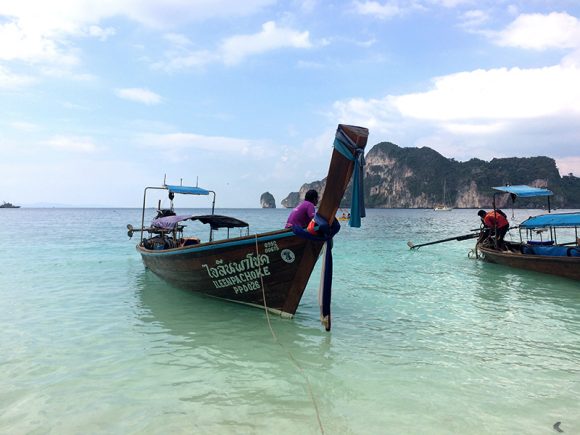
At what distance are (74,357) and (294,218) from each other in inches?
169

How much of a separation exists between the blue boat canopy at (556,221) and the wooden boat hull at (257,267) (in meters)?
10.6

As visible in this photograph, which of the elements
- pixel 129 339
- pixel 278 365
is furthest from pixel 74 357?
pixel 278 365

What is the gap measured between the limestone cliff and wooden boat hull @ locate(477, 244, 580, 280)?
11397 cm

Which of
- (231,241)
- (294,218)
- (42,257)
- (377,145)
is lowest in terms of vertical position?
(42,257)

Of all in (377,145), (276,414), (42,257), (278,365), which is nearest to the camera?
(276,414)

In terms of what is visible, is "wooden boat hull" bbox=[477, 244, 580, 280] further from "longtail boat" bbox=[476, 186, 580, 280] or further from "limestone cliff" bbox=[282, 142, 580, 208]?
"limestone cliff" bbox=[282, 142, 580, 208]

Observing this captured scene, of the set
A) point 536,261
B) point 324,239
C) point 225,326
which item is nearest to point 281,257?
point 324,239

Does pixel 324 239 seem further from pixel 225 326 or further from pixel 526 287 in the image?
pixel 526 287

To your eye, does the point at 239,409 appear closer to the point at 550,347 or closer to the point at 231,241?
the point at 231,241

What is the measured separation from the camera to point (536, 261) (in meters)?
14.4

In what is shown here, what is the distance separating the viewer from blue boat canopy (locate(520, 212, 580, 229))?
13.2m

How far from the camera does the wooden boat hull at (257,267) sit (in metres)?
7.61

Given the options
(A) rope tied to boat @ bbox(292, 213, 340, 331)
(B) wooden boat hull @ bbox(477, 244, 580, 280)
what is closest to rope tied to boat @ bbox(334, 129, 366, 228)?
(A) rope tied to boat @ bbox(292, 213, 340, 331)

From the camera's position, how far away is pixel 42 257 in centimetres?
2019
